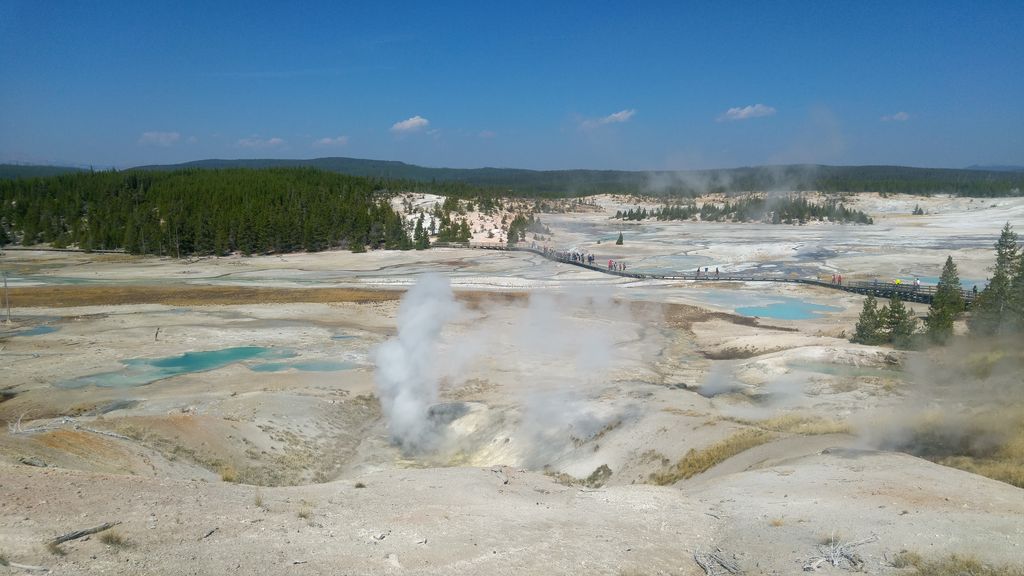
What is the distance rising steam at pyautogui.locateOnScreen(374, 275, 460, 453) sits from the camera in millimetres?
16266

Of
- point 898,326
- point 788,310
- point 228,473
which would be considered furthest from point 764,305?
point 228,473

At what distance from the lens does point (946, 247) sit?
55281 mm

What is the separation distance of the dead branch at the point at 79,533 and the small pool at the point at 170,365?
1429 centimetres

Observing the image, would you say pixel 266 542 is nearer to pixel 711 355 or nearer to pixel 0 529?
pixel 0 529

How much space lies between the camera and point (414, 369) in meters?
20.0

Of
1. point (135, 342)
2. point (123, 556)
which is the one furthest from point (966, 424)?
point (135, 342)

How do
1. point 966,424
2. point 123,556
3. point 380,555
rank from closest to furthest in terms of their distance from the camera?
point 123,556 < point 380,555 < point 966,424

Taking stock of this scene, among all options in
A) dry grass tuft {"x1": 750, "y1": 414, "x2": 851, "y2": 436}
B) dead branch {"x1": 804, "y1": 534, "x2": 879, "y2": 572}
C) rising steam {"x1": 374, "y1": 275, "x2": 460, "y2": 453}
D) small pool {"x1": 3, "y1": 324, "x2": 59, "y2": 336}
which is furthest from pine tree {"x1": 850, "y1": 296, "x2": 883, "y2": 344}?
small pool {"x1": 3, "y1": 324, "x2": 59, "y2": 336}

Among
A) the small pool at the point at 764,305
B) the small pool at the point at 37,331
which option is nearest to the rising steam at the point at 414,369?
the small pool at the point at 37,331

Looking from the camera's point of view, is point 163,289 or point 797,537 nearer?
point 797,537

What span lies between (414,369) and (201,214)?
181 feet

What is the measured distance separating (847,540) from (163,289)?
41.3 m

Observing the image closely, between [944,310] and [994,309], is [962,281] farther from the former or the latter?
[944,310]

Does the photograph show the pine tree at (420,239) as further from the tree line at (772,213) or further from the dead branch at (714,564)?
the dead branch at (714,564)
